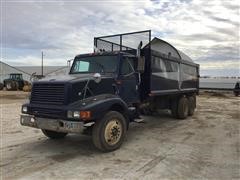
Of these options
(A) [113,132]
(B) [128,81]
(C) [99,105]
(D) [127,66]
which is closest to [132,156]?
(A) [113,132]

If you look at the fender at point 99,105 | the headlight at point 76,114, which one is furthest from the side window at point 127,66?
the headlight at point 76,114

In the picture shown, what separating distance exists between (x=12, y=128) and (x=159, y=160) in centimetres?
535

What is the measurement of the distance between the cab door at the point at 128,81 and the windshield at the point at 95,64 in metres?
0.26

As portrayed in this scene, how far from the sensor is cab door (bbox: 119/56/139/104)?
7874 millimetres

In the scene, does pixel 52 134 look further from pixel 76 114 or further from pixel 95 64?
pixel 95 64

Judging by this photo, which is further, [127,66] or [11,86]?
[11,86]

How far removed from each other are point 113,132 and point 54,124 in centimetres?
136

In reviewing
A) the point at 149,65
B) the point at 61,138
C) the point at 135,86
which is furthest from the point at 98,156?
the point at 149,65

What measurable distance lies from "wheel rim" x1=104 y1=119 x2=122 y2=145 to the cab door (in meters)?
1.05

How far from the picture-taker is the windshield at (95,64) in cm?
787

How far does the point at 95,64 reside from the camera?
8.15 metres

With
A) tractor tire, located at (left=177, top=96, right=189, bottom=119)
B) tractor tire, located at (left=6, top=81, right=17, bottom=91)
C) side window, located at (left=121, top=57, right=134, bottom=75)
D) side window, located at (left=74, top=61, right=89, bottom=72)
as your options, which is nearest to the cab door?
side window, located at (left=121, top=57, right=134, bottom=75)

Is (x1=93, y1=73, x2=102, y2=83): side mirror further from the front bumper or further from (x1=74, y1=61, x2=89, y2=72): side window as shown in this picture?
(x1=74, y1=61, x2=89, y2=72): side window

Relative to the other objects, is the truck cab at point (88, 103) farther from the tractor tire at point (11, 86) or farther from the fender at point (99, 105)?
the tractor tire at point (11, 86)
